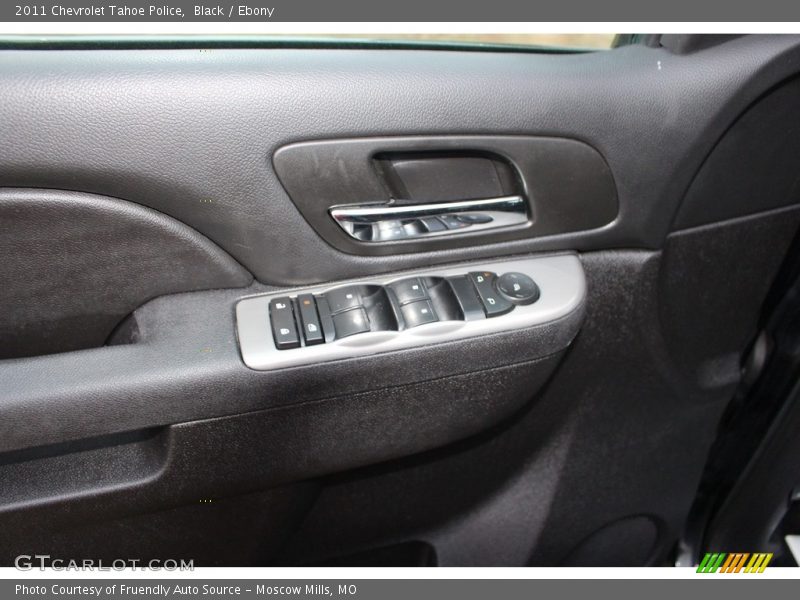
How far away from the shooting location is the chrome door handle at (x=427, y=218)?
798 millimetres

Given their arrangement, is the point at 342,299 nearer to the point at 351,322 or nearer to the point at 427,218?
the point at 351,322

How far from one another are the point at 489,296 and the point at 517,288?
0.13 ft

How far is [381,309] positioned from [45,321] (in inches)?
14.1

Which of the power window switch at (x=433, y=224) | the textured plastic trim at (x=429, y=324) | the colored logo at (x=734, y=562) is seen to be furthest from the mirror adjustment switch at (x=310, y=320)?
the colored logo at (x=734, y=562)

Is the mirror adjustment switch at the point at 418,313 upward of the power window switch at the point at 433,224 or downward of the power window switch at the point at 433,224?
downward

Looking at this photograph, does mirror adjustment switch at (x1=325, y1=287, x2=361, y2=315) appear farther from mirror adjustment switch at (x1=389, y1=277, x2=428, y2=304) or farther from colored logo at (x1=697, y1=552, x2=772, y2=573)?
colored logo at (x1=697, y1=552, x2=772, y2=573)

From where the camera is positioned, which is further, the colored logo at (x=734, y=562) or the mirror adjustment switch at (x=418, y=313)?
the colored logo at (x=734, y=562)

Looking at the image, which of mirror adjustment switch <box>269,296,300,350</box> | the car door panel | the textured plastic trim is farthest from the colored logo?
mirror adjustment switch <box>269,296,300,350</box>

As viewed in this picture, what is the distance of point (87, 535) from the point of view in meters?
0.79

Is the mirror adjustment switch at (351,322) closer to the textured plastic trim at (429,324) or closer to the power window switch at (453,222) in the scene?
the textured plastic trim at (429,324)

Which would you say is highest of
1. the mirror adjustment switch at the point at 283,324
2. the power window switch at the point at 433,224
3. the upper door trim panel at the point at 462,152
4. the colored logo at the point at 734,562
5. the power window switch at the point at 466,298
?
the upper door trim panel at the point at 462,152

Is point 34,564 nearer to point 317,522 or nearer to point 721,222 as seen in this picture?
point 317,522

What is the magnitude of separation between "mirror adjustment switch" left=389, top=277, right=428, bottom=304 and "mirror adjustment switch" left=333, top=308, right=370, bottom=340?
1.9 inches

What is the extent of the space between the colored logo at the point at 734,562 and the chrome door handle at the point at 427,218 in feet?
1.67
